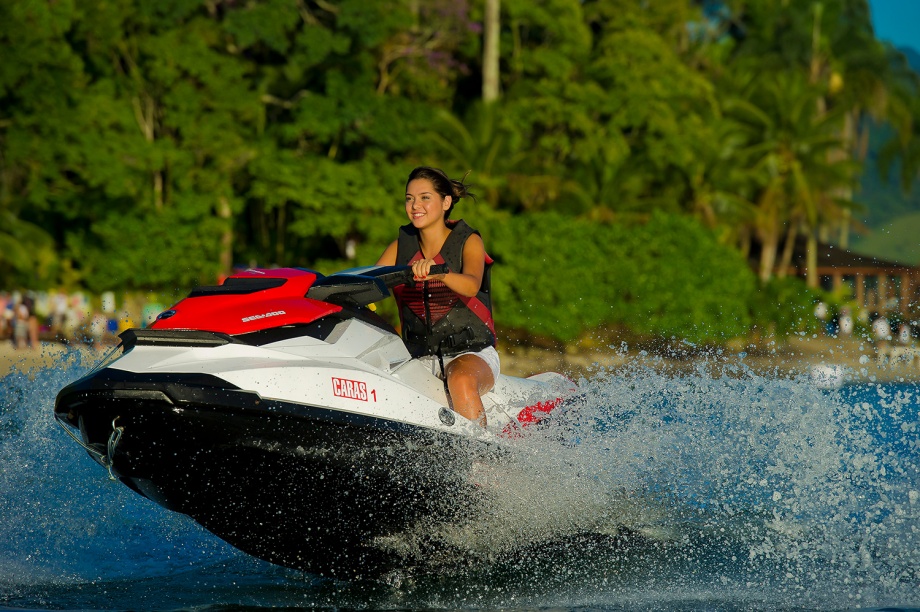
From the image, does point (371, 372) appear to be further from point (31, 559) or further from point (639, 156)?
point (639, 156)

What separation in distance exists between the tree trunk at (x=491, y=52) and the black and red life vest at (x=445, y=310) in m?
19.4

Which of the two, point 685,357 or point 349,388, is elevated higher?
point 349,388

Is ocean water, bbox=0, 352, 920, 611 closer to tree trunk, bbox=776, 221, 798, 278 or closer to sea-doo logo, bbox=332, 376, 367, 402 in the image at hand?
sea-doo logo, bbox=332, 376, 367, 402

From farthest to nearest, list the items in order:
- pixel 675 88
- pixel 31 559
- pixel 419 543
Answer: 1. pixel 675 88
2. pixel 31 559
3. pixel 419 543

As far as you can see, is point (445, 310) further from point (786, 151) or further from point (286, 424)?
point (786, 151)

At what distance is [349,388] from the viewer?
13.9 ft

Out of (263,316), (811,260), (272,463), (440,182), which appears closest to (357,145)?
(811,260)

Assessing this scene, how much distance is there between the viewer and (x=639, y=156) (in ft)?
80.9

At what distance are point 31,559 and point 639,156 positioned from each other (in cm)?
2094

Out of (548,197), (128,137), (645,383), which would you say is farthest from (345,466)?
(548,197)

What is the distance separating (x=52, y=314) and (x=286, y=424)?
1838cm

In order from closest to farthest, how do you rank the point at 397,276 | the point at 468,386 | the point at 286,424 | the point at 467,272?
the point at 286,424 → the point at 397,276 → the point at 468,386 → the point at 467,272

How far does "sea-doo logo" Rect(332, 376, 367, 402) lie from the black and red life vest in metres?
0.55

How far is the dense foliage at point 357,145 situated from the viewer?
2045 cm
